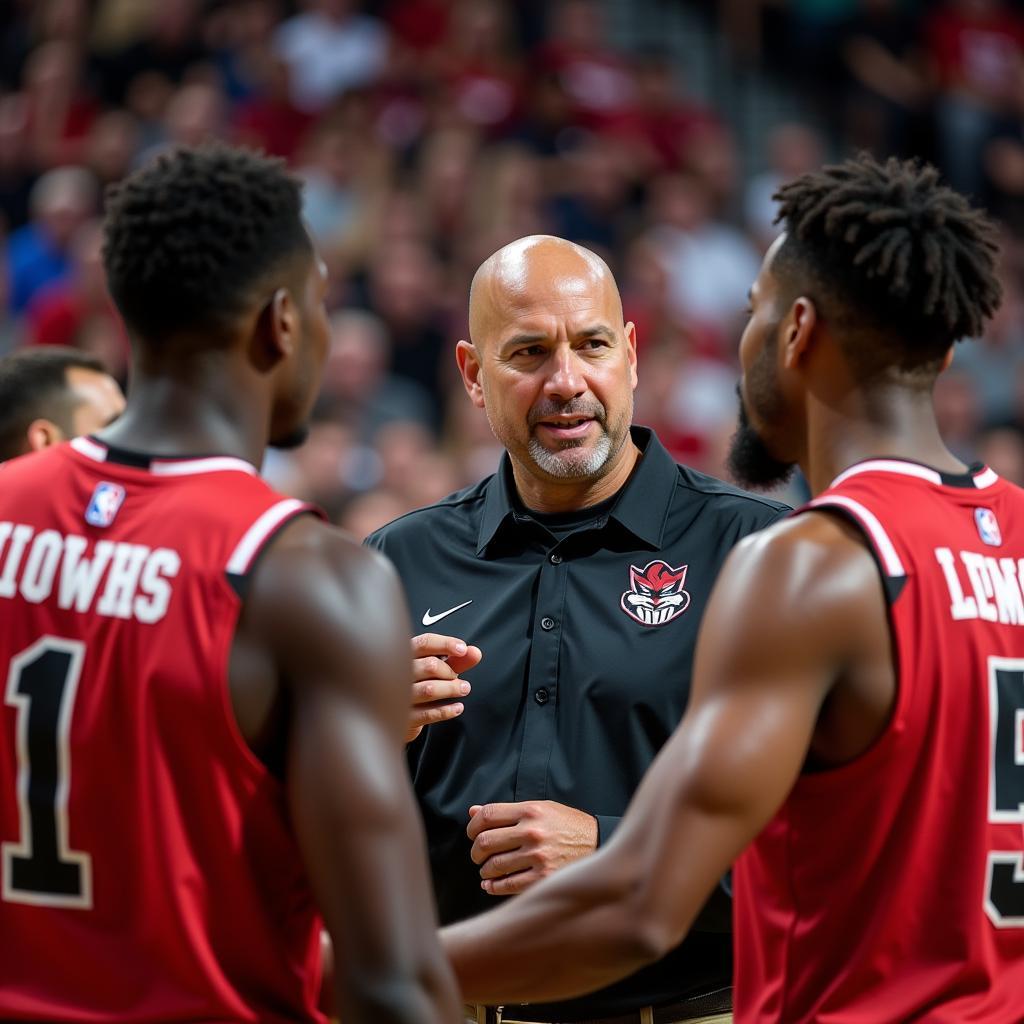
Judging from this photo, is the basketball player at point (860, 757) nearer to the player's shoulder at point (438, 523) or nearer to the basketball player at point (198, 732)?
the basketball player at point (198, 732)

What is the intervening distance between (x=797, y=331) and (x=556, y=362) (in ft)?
4.20

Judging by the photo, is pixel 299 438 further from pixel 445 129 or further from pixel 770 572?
pixel 445 129

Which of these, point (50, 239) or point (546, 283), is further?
point (50, 239)

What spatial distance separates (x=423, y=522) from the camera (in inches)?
156

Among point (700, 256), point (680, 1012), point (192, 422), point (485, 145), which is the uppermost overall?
point (485, 145)

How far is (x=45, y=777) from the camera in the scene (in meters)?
2.28

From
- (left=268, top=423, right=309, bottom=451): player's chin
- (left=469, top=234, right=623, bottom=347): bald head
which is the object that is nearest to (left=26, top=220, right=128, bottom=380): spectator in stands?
(left=469, top=234, right=623, bottom=347): bald head

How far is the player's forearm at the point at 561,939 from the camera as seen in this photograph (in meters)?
2.43

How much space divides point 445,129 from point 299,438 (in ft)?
25.2

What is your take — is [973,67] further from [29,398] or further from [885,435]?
[885,435]

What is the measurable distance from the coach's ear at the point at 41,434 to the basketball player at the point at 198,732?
4.79ft

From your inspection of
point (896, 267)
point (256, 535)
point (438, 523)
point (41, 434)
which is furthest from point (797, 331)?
point (41, 434)

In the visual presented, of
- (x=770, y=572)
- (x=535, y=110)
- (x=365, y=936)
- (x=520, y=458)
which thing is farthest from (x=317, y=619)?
(x=535, y=110)

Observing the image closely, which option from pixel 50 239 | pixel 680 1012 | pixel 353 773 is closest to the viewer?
pixel 353 773
